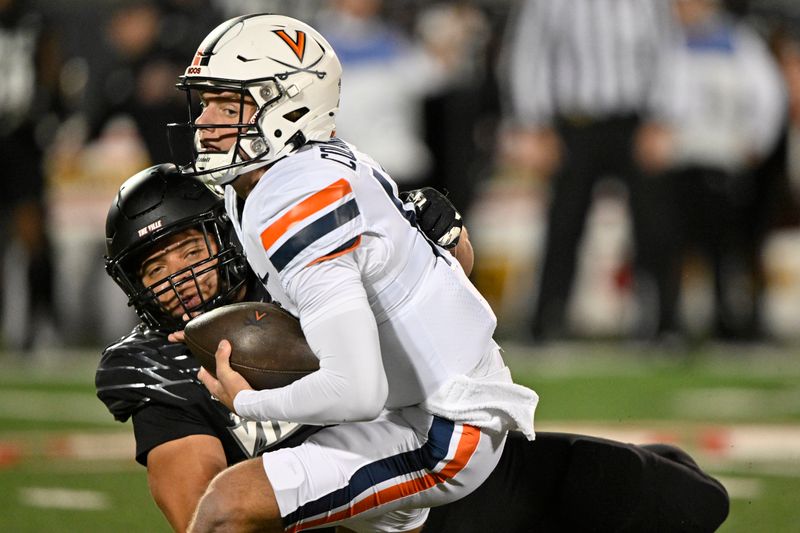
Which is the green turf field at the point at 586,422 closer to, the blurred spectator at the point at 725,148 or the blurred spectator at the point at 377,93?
the blurred spectator at the point at 725,148

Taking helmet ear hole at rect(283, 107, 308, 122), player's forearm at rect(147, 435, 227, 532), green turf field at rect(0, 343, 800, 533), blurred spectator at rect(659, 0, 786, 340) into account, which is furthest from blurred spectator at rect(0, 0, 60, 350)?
helmet ear hole at rect(283, 107, 308, 122)

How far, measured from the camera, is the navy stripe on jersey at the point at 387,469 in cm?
282

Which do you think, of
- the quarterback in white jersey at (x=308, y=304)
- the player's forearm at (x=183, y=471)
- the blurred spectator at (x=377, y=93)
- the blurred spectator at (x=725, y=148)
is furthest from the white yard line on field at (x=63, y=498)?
the blurred spectator at (x=725, y=148)

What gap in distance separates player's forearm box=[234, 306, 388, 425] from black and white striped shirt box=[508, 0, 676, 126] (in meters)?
5.52

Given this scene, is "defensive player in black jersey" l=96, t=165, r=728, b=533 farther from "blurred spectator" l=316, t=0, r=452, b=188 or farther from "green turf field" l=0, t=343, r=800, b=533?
"blurred spectator" l=316, t=0, r=452, b=188

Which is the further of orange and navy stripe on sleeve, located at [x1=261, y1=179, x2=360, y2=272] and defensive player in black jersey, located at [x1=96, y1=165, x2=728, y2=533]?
defensive player in black jersey, located at [x1=96, y1=165, x2=728, y2=533]

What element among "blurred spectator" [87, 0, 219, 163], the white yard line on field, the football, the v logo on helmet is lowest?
the white yard line on field

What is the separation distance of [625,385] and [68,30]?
5164 millimetres

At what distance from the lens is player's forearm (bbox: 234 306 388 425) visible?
2.61 metres

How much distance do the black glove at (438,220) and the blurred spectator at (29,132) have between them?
5378mm

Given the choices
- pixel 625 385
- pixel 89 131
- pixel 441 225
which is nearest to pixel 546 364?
pixel 625 385

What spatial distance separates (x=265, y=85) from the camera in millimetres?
2883

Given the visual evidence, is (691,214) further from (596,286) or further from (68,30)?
(68,30)

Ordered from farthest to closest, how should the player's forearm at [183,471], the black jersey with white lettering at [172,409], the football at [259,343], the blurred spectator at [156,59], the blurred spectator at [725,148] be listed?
the blurred spectator at [725,148] < the blurred spectator at [156,59] < the black jersey with white lettering at [172,409] < the player's forearm at [183,471] < the football at [259,343]
